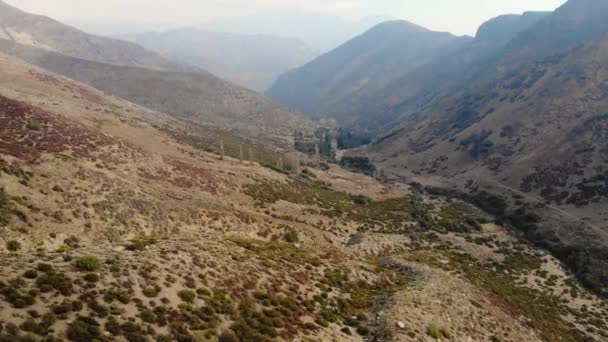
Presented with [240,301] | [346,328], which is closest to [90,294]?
[240,301]

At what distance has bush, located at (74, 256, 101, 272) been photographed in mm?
26538

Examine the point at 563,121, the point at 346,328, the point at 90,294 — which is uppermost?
the point at 563,121

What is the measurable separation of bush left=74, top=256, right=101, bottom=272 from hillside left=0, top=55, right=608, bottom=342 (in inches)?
3.2

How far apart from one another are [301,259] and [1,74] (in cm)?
15420

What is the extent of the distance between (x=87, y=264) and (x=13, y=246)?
51.3 feet

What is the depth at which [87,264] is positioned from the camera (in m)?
26.6

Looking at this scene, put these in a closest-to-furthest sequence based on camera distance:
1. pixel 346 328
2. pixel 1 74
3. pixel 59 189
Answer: pixel 346 328
pixel 59 189
pixel 1 74

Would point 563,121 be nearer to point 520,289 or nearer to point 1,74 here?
point 520,289

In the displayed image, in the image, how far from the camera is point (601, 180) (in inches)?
5472

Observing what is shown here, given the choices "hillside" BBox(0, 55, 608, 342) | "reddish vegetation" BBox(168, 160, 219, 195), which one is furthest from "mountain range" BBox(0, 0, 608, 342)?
"reddish vegetation" BBox(168, 160, 219, 195)

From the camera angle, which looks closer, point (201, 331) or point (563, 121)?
point (201, 331)

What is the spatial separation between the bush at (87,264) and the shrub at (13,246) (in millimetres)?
14353

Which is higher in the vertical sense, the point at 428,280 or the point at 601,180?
the point at 601,180

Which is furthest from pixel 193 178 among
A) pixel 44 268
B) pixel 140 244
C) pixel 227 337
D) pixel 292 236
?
pixel 227 337
